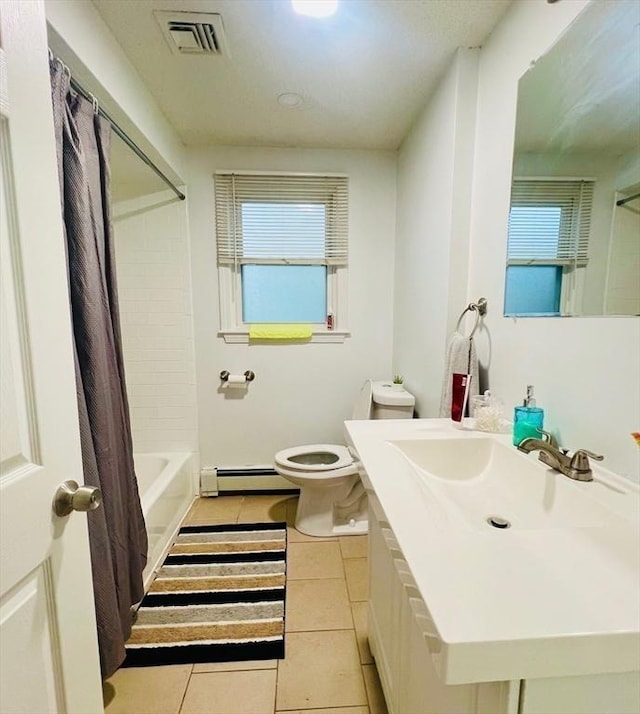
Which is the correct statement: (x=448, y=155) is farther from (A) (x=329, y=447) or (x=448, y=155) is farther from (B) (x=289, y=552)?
(B) (x=289, y=552)

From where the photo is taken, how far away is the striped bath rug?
1.31 metres

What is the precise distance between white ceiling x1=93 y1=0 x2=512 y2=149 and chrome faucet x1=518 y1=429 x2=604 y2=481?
144 centimetres

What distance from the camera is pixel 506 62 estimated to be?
Answer: 4.01ft

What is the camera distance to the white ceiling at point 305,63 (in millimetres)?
1241

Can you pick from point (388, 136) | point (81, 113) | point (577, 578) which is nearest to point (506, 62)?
point (388, 136)

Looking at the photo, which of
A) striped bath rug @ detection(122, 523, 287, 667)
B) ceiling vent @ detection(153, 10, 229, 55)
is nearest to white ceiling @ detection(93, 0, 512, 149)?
ceiling vent @ detection(153, 10, 229, 55)

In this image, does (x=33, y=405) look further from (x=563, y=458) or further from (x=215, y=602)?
(x=215, y=602)

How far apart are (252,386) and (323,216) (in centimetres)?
124

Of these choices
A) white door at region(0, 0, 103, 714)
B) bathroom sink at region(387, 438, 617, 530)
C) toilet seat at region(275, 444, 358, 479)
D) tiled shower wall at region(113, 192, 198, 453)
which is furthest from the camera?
tiled shower wall at region(113, 192, 198, 453)

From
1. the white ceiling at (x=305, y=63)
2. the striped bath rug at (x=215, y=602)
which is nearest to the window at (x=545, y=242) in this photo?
the white ceiling at (x=305, y=63)

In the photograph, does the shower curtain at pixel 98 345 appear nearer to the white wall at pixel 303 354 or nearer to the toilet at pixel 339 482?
→ the toilet at pixel 339 482

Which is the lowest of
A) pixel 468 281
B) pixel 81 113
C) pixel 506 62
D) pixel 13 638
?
pixel 13 638

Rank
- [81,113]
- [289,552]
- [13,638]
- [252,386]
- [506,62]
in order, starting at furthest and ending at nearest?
[252,386] → [289,552] → [506,62] → [81,113] → [13,638]

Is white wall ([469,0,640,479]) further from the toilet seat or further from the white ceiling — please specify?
the toilet seat
